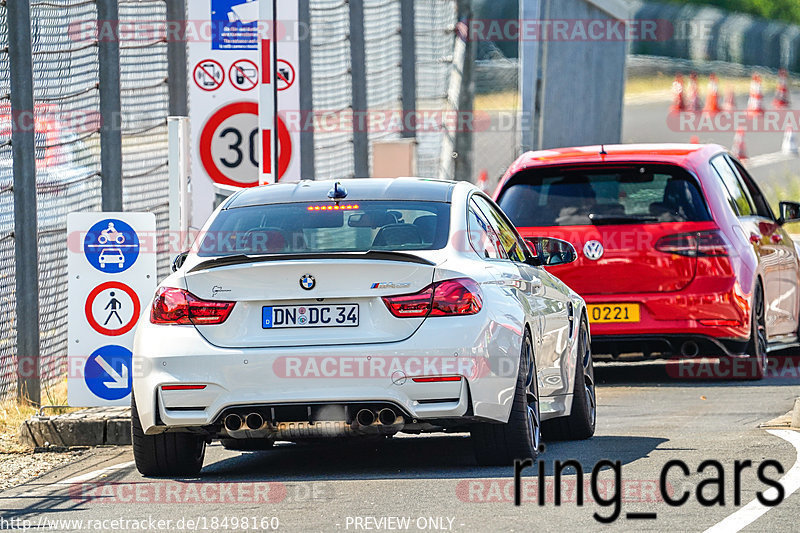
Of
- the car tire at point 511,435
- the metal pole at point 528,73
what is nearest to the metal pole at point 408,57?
the metal pole at point 528,73

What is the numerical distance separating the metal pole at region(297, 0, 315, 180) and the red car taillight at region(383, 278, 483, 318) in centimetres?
805

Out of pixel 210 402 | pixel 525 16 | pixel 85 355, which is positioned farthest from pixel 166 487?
pixel 525 16

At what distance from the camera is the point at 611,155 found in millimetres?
12539

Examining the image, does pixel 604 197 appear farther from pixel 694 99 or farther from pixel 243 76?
pixel 694 99

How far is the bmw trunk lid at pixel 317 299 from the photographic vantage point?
798cm

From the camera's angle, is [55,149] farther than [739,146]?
No

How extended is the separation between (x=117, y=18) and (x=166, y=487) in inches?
196

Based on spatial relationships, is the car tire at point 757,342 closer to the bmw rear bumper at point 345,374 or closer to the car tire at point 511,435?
the car tire at point 511,435

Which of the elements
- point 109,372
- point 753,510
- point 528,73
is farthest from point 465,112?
point 753,510

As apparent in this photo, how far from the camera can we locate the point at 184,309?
814 cm

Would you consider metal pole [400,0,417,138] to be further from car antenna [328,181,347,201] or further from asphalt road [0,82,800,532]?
car antenna [328,181,347,201]

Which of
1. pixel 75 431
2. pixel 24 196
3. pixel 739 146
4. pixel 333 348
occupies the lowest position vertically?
pixel 739 146

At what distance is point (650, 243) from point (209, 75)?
3518 mm

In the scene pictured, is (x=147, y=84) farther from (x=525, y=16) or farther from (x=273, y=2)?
(x=525, y=16)
